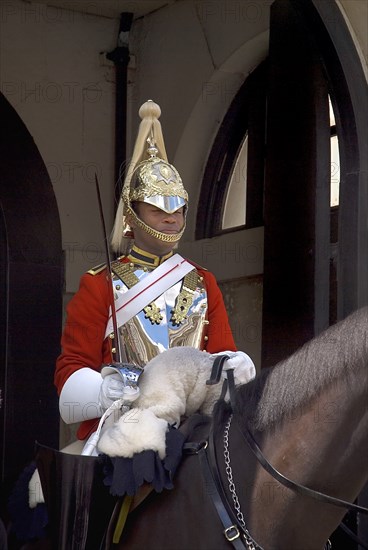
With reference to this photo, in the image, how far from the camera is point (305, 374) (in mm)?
3391

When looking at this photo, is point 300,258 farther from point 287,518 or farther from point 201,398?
point 287,518

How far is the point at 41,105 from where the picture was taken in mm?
6879

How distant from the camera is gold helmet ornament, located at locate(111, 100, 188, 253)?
4.34 metres

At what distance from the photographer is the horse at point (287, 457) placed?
10.8 feet

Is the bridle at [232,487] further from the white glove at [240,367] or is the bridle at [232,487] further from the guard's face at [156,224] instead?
the guard's face at [156,224]

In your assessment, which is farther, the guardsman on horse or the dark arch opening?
the dark arch opening

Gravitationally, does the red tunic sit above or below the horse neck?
above

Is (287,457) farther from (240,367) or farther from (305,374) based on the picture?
(240,367)

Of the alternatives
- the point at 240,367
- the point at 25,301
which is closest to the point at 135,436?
the point at 240,367

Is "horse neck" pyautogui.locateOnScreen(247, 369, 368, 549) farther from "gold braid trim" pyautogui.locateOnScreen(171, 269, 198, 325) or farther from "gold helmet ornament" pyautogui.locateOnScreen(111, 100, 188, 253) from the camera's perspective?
"gold helmet ornament" pyautogui.locateOnScreen(111, 100, 188, 253)

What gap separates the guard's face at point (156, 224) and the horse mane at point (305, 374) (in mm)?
964

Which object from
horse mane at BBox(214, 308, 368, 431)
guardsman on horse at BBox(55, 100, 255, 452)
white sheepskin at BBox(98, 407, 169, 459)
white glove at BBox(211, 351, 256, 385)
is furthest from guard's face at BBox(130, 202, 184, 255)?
horse mane at BBox(214, 308, 368, 431)

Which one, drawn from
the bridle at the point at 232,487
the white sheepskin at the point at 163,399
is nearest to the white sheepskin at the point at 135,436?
the white sheepskin at the point at 163,399

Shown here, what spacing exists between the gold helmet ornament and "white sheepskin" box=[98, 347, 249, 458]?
68cm
